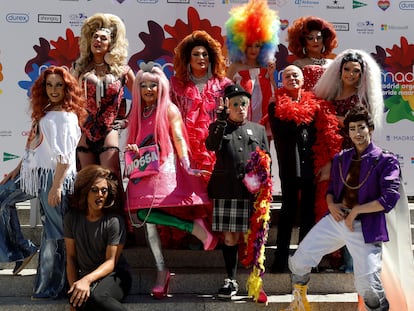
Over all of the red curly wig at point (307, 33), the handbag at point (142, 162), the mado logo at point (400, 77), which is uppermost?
the red curly wig at point (307, 33)

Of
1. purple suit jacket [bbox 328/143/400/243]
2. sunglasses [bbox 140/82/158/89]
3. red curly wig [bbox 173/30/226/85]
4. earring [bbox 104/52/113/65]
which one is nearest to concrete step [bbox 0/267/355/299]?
purple suit jacket [bbox 328/143/400/243]

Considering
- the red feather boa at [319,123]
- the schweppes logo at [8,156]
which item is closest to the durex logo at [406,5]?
the red feather boa at [319,123]

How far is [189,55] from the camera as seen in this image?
4.59m

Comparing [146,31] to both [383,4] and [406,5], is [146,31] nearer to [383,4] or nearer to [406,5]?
[383,4]

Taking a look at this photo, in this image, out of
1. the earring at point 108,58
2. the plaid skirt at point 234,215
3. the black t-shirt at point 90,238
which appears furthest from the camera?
the earring at point 108,58

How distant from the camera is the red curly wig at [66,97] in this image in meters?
4.06

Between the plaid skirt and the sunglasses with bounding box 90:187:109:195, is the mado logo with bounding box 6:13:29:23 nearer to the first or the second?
the sunglasses with bounding box 90:187:109:195

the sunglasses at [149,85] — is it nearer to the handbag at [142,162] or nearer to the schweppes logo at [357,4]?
the handbag at [142,162]

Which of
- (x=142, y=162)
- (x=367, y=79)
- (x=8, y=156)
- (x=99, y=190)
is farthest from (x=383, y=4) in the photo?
(x=8, y=156)

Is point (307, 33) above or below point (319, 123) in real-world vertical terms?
above

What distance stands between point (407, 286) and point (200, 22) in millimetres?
3717

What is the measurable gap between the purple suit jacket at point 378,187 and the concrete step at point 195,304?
770 millimetres

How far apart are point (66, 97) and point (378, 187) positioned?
2.25 m

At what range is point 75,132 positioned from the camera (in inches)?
158
